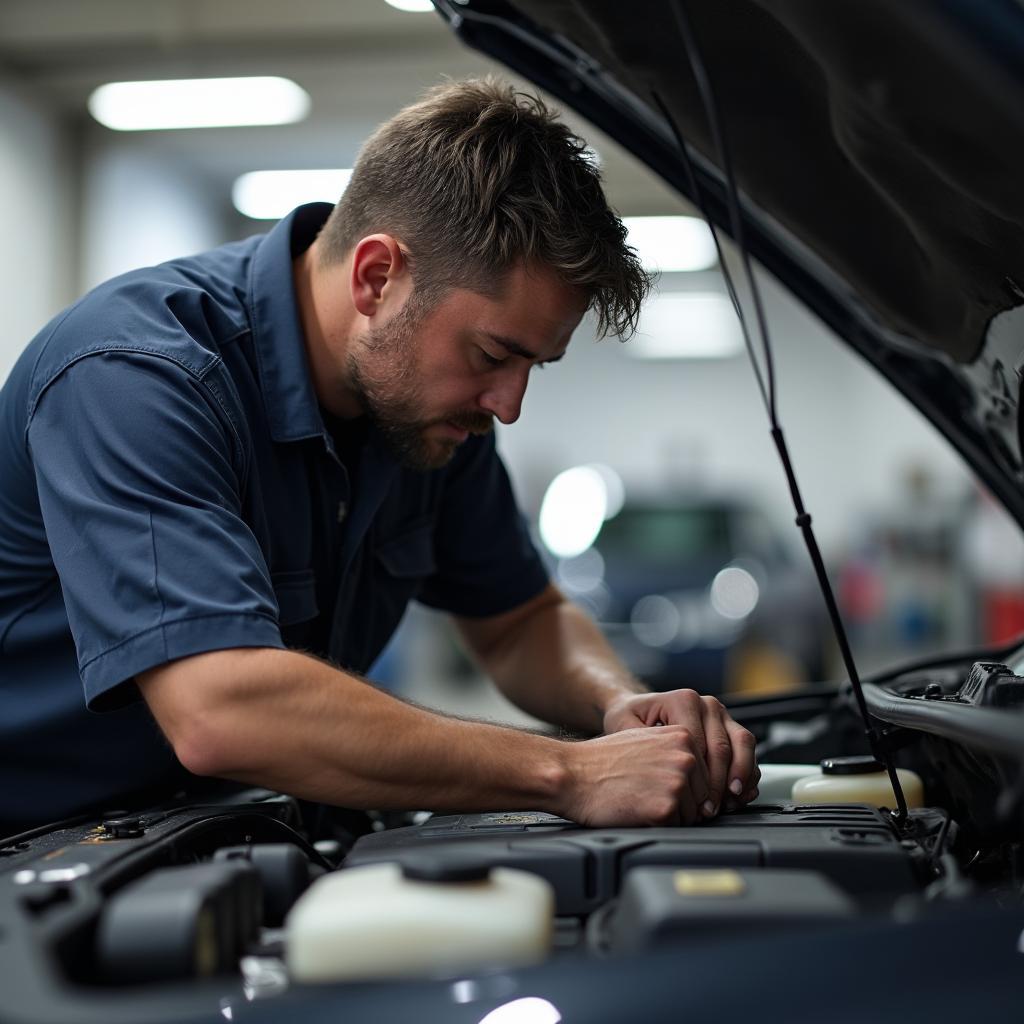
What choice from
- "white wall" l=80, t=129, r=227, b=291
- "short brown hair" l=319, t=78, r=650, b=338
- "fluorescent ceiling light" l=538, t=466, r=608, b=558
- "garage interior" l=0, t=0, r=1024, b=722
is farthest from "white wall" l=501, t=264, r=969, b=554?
"short brown hair" l=319, t=78, r=650, b=338

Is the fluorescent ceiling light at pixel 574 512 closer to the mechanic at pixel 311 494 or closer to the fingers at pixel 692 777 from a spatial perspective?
the mechanic at pixel 311 494

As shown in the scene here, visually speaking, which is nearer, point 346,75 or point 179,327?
point 179,327

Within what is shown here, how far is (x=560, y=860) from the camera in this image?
3.51ft

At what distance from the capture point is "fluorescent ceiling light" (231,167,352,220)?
294 inches

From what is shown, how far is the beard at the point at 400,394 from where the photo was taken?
5.27 ft

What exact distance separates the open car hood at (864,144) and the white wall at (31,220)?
4.74 meters

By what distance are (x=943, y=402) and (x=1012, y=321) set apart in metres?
0.37

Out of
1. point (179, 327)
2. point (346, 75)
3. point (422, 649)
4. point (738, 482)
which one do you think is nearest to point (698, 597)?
point (422, 649)

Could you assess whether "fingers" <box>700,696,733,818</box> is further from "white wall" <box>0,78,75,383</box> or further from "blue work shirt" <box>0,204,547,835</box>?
"white wall" <box>0,78,75,383</box>

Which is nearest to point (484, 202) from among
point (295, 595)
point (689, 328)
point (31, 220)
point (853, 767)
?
point (295, 595)

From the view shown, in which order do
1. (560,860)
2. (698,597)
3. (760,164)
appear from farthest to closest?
(698,597) → (760,164) → (560,860)

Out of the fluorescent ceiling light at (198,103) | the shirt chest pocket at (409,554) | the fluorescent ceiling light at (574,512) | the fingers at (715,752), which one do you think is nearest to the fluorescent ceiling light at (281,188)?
the fluorescent ceiling light at (198,103)

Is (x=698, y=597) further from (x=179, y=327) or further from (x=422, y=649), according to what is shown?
(x=179, y=327)

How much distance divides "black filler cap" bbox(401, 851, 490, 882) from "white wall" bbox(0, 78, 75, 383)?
5.36 m
